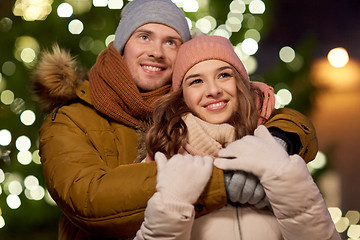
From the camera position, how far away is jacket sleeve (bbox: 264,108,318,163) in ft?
5.82

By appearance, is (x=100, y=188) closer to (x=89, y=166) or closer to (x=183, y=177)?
A: (x=89, y=166)

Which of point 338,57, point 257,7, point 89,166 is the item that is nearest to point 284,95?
point 257,7

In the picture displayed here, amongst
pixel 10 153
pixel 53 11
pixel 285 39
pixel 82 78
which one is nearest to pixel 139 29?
pixel 82 78

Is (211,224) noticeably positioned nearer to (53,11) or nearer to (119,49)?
(119,49)

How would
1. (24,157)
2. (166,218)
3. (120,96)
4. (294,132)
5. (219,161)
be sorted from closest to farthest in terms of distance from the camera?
(166,218) < (219,161) < (294,132) < (120,96) < (24,157)

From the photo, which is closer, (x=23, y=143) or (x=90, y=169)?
(x=90, y=169)

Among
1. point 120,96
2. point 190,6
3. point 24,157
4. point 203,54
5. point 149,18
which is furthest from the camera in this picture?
point 190,6

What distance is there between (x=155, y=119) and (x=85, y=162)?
1.02 feet

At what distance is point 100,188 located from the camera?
1.66m

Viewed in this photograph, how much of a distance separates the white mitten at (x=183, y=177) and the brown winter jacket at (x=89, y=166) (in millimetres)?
48

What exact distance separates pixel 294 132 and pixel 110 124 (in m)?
0.76

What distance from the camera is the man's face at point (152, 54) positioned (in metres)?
2.22

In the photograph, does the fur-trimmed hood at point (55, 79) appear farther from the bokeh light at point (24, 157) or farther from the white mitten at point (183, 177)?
the bokeh light at point (24, 157)

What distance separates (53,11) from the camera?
334cm
